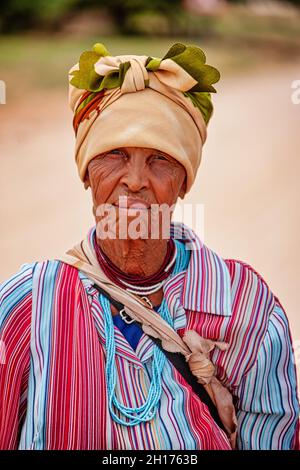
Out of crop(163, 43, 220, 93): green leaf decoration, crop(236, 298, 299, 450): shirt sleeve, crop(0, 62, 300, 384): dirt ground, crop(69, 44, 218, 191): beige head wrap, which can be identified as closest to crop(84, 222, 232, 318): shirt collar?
crop(236, 298, 299, 450): shirt sleeve

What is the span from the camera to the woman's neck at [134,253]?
123 inches

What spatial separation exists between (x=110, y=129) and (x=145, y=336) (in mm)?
742

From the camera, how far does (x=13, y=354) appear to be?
2945 millimetres

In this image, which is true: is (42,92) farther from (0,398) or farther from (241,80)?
(0,398)

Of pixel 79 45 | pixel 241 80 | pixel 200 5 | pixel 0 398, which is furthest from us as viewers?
pixel 200 5

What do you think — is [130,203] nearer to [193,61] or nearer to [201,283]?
[201,283]

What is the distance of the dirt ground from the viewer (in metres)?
7.09

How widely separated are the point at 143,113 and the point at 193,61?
0.88 feet

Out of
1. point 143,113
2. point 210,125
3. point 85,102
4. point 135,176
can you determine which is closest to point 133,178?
point 135,176

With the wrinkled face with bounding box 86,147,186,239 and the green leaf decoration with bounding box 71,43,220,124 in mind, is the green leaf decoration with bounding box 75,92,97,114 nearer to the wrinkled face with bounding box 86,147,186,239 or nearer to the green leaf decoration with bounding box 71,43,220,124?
the green leaf decoration with bounding box 71,43,220,124

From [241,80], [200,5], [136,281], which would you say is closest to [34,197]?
[241,80]

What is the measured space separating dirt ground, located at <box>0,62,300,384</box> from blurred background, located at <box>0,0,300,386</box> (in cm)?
1

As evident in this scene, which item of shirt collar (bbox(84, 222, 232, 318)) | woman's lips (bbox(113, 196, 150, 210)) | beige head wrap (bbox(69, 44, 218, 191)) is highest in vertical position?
beige head wrap (bbox(69, 44, 218, 191))
